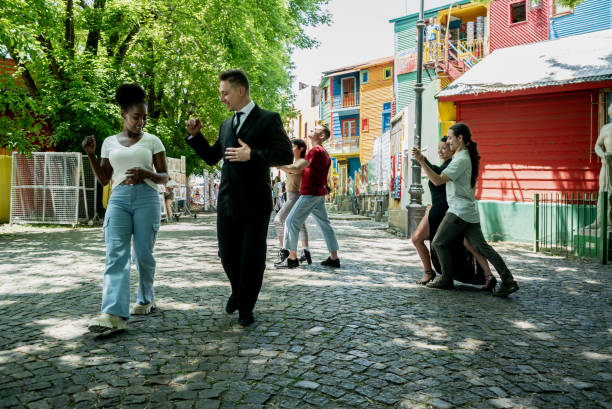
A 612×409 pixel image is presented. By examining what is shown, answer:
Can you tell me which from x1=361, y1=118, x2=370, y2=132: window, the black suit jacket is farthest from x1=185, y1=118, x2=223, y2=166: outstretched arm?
x1=361, y1=118, x2=370, y2=132: window

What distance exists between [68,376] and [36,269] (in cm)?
505

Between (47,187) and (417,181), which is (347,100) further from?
(417,181)

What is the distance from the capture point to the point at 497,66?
1346 cm

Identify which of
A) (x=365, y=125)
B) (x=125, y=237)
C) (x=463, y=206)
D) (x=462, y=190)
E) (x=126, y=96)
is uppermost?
(x=365, y=125)

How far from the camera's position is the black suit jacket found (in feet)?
14.3

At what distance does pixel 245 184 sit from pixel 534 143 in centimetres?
1010

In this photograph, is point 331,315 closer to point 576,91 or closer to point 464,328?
point 464,328

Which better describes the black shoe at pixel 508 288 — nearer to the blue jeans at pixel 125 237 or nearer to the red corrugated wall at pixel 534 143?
the blue jeans at pixel 125 237

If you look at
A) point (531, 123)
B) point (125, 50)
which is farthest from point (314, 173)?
point (125, 50)

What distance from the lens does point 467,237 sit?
20.0ft

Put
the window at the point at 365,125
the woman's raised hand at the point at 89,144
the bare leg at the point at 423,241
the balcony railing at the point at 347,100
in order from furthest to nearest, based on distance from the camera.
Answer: the balcony railing at the point at 347,100 → the window at the point at 365,125 → the bare leg at the point at 423,241 → the woman's raised hand at the point at 89,144

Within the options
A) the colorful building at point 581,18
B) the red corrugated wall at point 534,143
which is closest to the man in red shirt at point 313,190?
the red corrugated wall at point 534,143

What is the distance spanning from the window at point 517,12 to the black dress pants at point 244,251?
19.7 m

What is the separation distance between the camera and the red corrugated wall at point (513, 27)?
64.5ft
